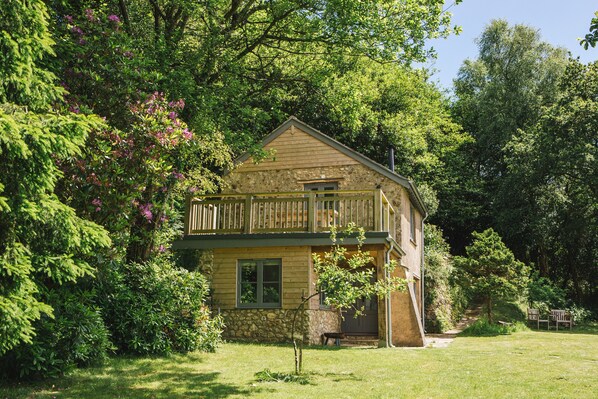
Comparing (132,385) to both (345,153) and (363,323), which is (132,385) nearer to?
(363,323)

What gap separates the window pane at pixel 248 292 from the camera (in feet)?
52.7

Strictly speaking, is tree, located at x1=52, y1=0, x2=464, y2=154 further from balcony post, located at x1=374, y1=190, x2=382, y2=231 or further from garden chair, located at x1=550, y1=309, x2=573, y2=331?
garden chair, located at x1=550, y1=309, x2=573, y2=331

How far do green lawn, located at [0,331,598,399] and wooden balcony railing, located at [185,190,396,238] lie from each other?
3.56 meters

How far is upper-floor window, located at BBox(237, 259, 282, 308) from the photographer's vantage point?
15.9m

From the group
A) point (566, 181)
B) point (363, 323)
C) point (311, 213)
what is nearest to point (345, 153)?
point (311, 213)

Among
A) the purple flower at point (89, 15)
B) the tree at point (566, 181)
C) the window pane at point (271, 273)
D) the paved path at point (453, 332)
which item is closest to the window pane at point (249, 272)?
the window pane at point (271, 273)

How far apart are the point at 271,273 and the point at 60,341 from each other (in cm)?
803

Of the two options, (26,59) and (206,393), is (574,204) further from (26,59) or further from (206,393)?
(26,59)

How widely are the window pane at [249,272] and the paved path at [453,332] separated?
5.41 m

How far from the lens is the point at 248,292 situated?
16.2 meters

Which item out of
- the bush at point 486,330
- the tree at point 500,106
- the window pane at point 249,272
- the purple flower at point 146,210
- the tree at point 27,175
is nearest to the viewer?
the tree at point 27,175

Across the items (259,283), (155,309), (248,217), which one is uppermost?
(248,217)

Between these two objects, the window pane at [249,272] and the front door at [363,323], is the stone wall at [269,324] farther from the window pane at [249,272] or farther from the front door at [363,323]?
the front door at [363,323]

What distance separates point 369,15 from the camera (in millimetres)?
14602
